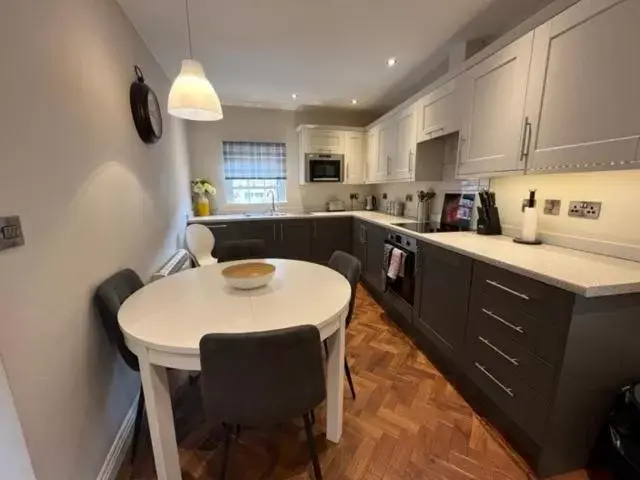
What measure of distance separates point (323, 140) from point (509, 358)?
3522 millimetres

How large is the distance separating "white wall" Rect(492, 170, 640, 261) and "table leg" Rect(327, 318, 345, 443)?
152cm

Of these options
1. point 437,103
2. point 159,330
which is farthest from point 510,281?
point 437,103

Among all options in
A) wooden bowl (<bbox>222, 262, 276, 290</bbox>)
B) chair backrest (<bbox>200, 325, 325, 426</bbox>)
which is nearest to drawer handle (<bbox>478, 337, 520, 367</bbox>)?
chair backrest (<bbox>200, 325, 325, 426</bbox>)

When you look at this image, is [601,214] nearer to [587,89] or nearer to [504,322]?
[587,89]

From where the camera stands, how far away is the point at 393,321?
114 inches

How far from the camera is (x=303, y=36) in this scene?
2.21m

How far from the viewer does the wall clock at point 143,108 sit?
1963mm

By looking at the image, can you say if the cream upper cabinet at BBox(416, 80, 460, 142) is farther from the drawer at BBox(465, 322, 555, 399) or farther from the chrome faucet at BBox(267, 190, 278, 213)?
the chrome faucet at BBox(267, 190, 278, 213)

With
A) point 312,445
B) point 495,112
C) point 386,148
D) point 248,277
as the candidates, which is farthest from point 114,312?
point 386,148

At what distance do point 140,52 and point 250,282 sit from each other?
206 centimetres

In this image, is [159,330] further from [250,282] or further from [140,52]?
Answer: [140,52]

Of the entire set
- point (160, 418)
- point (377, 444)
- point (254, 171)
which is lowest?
point (377, 444)

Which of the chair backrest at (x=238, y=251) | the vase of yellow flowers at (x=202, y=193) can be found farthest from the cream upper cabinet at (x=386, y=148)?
the vase of yellow flowers at (x=202, y=193)

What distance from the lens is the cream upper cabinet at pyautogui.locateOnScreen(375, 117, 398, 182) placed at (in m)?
3.46
